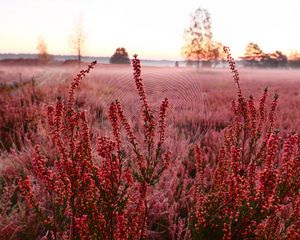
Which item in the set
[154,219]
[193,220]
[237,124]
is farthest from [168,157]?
[154,219]

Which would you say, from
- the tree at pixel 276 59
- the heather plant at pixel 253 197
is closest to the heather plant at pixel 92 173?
the heather plant at pixel 253 197

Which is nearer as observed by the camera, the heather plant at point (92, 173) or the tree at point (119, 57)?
the heather plant at point (92, 173)

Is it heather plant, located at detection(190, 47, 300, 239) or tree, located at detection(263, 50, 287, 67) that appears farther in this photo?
tree, located at detection(263, 50, 287, 67)

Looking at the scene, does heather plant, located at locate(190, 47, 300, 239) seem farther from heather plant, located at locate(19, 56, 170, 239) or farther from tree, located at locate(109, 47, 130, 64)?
tree, located at locate(109, 47, 130, 64)

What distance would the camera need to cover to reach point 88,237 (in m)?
2.11

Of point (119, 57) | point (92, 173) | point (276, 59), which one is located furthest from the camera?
point (276, 59)

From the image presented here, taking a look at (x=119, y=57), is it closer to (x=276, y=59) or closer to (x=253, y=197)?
(x=276, y=59)

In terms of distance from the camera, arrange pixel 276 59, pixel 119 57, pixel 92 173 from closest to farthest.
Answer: pixel 92 173 → pixel 119 57 → pixel 276 59

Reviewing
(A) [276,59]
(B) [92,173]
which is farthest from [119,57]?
(B) [92,173]

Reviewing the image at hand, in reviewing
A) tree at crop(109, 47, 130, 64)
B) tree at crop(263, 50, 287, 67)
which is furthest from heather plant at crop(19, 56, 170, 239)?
tree at crop(263, 50, 287, 67)

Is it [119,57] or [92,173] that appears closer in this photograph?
[92,173]

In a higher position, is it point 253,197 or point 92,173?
point 92,173

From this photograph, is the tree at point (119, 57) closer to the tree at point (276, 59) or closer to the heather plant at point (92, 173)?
the tree at point (276, 59)

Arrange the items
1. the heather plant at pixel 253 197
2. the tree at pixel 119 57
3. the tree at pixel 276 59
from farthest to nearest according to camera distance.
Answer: the tree at pixel 276 59 → the tree at pixel 119 57 → the heather plant at pixel 253 197
